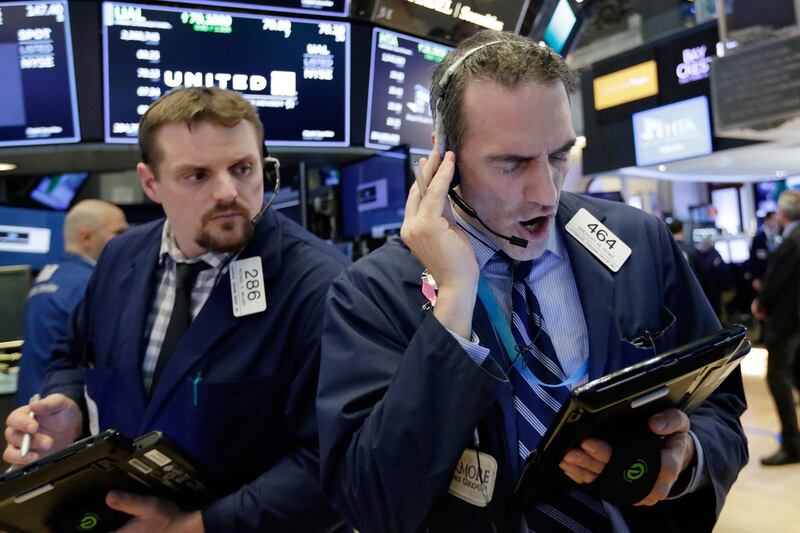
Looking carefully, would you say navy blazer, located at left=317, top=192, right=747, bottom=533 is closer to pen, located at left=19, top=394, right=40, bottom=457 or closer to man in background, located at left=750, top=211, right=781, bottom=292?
pen, located at left=19, top=394, right=40, bottom=457

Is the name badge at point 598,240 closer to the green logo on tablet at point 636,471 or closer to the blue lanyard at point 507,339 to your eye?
the blue lanyard at point 507,339

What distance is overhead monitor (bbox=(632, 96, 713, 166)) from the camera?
870 cm

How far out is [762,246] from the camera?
9141mm

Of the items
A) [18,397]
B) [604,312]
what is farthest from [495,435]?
[18,397]

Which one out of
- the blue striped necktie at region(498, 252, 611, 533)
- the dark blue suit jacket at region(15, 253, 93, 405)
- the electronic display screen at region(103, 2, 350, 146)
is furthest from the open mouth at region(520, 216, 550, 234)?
the dark blue suit jacket at region(15, 253, 93, 405)

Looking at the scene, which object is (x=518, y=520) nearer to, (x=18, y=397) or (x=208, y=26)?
(x=208, y=26)

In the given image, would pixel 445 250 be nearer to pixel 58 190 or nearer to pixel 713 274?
pixel 58 190

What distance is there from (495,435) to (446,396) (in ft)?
0.45

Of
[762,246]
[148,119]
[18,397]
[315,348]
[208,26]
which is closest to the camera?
[315,348]

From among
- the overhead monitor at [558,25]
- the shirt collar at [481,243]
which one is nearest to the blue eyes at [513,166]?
the shirt collar at [481,243]

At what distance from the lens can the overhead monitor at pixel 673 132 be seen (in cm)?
870

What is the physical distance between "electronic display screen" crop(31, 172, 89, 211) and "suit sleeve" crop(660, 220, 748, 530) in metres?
3.81

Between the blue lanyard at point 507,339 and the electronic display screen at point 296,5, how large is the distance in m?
1.81

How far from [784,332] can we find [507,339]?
14.3 ft
